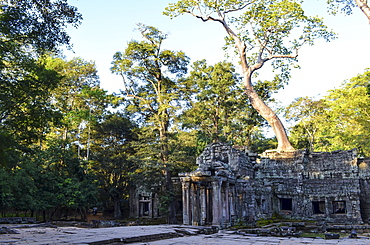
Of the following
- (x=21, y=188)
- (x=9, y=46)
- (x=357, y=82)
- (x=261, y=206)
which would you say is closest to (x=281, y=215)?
(x=261, y=206)

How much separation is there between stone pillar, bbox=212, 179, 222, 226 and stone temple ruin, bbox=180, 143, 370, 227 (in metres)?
1.24

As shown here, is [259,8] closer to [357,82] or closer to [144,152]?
[357,82]

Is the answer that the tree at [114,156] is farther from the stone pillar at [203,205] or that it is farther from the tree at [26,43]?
the tree at [26,43]

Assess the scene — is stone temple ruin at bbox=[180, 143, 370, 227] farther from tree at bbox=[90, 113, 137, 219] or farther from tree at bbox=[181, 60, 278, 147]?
tree at bbox=[90, 113, 137, 219]

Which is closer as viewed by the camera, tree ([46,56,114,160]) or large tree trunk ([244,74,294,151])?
large tree trunk ([244,74,294,151])

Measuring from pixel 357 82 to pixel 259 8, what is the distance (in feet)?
40.5

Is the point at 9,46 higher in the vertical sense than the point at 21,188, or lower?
higher

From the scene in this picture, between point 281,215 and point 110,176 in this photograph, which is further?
point 110,176

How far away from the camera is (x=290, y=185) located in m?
26.4

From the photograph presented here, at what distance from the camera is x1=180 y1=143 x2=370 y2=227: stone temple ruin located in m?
20.0

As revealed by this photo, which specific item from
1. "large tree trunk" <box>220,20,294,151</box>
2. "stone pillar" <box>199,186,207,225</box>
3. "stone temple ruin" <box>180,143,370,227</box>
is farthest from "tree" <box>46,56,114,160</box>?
"stone pillar" <box>199,186,207,225</box>

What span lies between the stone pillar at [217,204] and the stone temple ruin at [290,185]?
1244 mm

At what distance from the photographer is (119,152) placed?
3512 centimetres

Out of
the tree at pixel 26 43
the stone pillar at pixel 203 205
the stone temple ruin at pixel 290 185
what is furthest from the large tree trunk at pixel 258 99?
the tree at pixel 26 43
